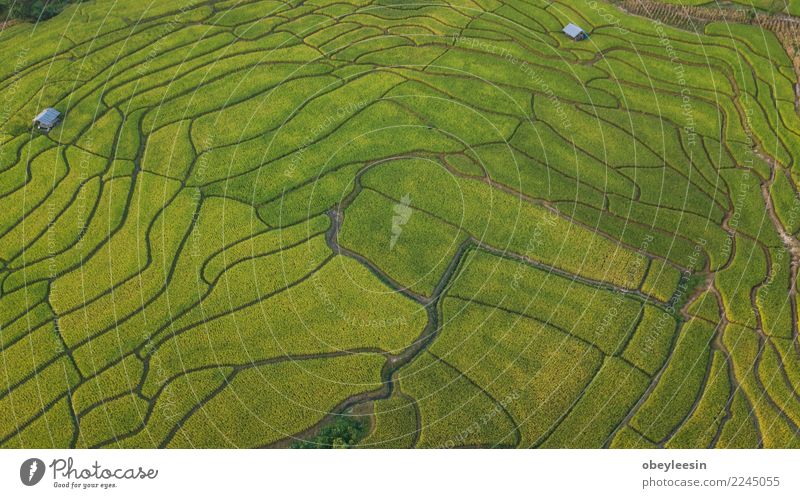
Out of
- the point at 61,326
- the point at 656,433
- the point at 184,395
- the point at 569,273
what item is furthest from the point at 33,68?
the point at 656,433

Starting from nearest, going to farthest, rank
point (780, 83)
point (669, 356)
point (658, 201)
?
point (669, 356)
point (658, 201)
point (780, 83)

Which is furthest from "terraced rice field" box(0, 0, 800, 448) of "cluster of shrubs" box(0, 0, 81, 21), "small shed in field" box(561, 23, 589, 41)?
"cluster of shrubs" box(0, 0, 81, 21)

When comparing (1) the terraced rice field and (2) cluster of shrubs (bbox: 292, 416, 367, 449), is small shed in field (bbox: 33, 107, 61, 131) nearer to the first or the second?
(1) the terraced rice field

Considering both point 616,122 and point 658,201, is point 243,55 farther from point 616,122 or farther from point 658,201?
point 658,201

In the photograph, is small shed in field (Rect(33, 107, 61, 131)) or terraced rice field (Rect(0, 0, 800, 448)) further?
small shed in field (Rect(33, 107, 61, 131))
